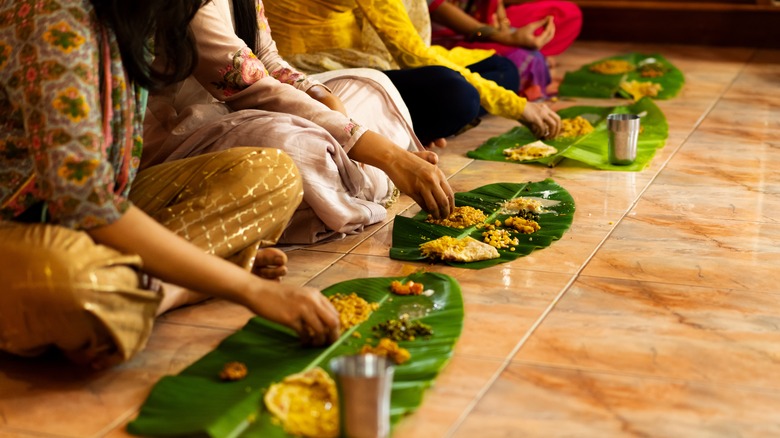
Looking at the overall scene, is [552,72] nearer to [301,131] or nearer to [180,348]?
[301,131]

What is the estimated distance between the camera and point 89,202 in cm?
180

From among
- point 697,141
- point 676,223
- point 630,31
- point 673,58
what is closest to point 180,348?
point 676,223

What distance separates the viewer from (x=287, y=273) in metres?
2.58

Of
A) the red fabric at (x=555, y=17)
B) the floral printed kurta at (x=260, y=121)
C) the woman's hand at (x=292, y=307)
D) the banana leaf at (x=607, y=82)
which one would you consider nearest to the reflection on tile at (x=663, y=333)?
the woman's hand at (x=292, y=307)

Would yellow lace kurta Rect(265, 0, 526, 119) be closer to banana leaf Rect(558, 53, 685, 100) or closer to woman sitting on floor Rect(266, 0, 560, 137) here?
woman sitting on floor Rect(266, 0, 560, 137)

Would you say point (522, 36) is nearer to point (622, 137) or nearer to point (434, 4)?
point (434, 4)

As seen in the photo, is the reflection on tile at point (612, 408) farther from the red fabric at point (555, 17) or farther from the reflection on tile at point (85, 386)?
the red fabric at point (555, 17)

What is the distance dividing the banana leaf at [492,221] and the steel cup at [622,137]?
364mm

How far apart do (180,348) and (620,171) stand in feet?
6.28

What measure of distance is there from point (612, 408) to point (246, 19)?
1.57m

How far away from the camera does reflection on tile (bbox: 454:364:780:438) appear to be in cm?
174

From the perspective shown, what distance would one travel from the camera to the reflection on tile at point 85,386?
72.1 inches

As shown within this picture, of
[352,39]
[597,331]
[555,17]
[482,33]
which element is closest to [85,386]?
[597,331]

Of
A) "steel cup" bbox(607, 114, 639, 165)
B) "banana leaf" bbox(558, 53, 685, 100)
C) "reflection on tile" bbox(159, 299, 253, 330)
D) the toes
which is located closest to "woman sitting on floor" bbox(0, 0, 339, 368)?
"reflection on tile" bbox(159, 299, 253, 330)
